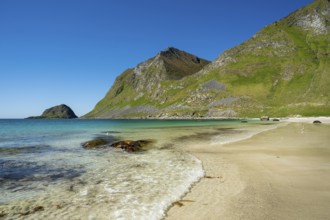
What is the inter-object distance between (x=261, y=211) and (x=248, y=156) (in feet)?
50.9

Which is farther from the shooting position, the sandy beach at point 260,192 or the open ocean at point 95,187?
the open ocean at point 95,187

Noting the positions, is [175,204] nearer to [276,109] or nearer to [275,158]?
[275,158]

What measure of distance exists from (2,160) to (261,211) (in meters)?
26.8

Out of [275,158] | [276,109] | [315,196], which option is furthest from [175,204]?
[276,109]

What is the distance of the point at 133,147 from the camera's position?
114 ft

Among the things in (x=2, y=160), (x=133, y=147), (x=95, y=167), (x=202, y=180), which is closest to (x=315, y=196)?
(x=202, y=180)

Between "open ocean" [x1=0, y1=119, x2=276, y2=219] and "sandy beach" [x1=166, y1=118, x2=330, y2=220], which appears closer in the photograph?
"sandy beach" [x1=166, y1=118, x2=330, y2=220]

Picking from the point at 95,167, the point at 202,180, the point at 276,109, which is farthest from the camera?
the point at 276,109

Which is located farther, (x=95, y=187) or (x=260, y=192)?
(x=95, y=187)

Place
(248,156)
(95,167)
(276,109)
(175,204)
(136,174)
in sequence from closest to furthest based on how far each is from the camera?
(175,204) < (136,174) < (95,167) < (248,156) < (276,109)

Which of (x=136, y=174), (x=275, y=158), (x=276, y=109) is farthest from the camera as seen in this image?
(x=276, y=109)

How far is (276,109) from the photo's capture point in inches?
7436

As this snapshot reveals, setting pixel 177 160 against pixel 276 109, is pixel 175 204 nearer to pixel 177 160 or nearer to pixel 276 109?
pixel 177 160

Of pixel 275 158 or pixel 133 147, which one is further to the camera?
pixel 133 147
